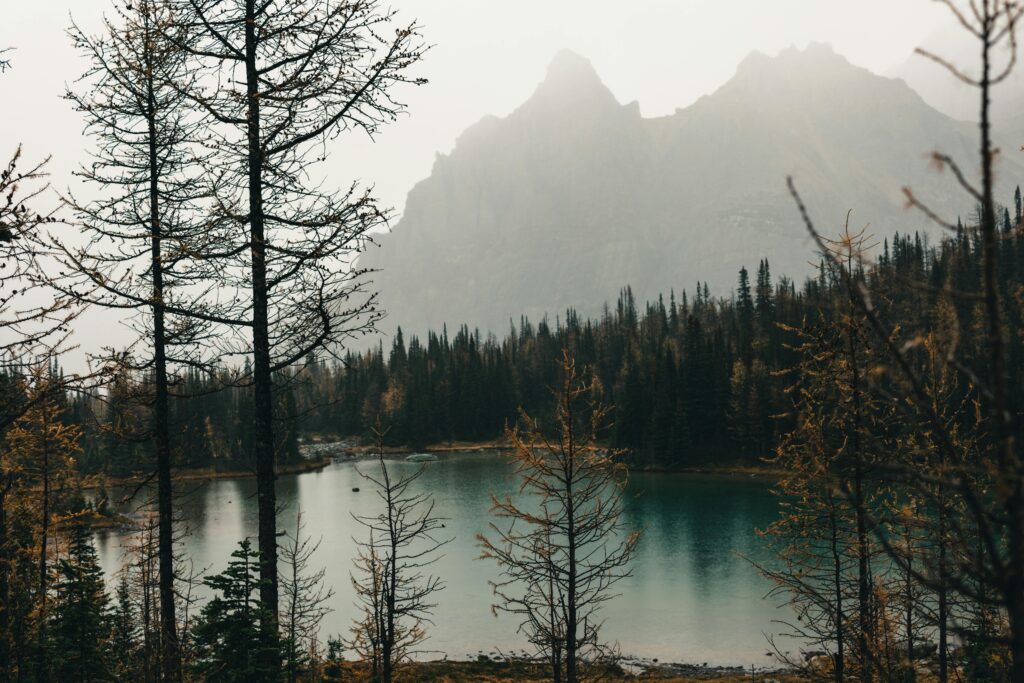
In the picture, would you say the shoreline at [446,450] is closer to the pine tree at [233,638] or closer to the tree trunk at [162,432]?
the tree trunk at [162,432]

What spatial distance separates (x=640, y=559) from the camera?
39969mm

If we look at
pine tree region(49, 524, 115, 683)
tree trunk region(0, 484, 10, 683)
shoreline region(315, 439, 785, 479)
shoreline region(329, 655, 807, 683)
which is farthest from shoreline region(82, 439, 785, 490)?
tree trunk region(0, 484, 10, 683)

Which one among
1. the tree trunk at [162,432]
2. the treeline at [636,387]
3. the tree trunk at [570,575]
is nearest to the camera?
the tree trunk at [162,432]

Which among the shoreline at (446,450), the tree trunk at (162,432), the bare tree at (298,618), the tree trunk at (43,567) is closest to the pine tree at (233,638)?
the bare tree at (298,618)

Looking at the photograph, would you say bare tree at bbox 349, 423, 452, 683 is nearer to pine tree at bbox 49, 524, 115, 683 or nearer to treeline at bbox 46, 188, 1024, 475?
pine tree at bbox 49, 524, 115, 683

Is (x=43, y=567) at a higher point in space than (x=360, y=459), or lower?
higher

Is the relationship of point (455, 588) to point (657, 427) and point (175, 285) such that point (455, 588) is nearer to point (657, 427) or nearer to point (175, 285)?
point (175, 285)

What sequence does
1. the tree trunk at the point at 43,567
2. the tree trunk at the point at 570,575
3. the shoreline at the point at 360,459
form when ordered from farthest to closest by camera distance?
the shoreline at the point at 360,459 < the tree trunk at the point at 43,567 < the tree trunk at the point at 570,575

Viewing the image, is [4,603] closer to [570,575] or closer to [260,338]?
[260,338]

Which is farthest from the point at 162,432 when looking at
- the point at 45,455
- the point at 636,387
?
the point at 636,387

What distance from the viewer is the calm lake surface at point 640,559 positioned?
28984 millimetres

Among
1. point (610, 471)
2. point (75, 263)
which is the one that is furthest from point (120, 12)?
point (610, 471)

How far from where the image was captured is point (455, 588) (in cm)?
3544

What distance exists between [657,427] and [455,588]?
52.8 m
